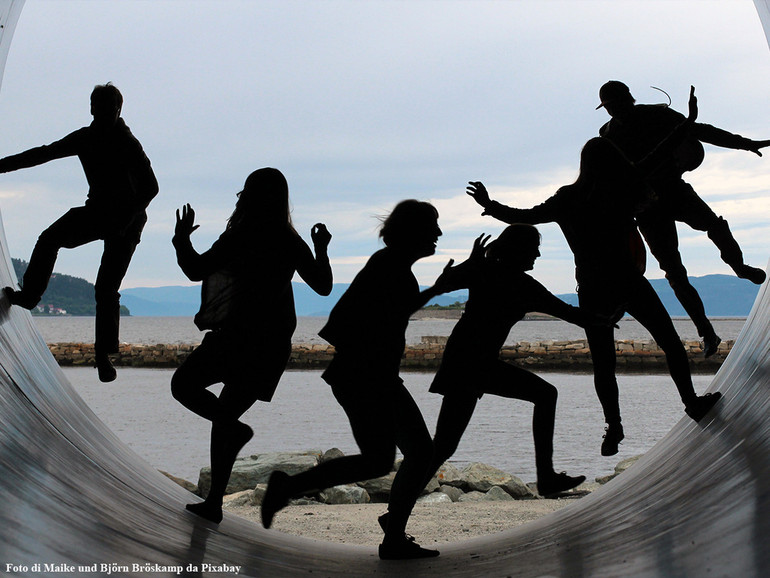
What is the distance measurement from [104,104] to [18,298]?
131cm

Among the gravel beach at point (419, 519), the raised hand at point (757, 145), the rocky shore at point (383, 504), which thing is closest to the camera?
the raised hand at point (757, 145)

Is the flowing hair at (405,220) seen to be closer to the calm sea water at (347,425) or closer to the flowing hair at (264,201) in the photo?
the flowing hair at (264,201)

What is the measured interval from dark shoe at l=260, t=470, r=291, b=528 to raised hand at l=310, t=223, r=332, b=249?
3.65 ft

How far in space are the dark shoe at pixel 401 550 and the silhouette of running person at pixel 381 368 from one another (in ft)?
0.73

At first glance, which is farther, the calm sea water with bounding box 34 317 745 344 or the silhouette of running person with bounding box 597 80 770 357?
the calm sea water with bounding box 34 317 745 344

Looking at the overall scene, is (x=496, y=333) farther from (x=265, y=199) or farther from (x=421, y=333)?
(x=421, y=333)

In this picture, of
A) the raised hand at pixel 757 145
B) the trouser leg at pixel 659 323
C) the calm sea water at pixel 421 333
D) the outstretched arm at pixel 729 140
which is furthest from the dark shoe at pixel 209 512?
the calm sea water at pixel 421 333

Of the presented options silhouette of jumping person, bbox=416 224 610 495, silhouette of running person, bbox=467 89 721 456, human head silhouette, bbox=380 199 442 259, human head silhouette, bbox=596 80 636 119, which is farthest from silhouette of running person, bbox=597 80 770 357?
human head silhouette, bbox=380 199 442 259

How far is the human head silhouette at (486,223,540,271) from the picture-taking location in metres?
3.99

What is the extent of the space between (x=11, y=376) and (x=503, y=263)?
2630 mm

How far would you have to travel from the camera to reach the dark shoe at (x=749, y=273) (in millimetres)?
4980

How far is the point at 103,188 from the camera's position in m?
4.38

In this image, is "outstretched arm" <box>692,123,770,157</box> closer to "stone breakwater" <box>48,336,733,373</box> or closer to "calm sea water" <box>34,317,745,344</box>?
"stone breakwater" <box>48,336,733,373</box>

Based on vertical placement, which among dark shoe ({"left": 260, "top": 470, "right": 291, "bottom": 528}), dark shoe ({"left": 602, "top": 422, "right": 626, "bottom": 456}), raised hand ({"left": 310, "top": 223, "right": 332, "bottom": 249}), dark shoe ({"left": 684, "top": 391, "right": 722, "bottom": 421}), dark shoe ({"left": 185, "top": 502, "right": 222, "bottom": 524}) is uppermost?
raised hand ({"left": 310, "top": 223, "right": 332, "bottom": 249})
